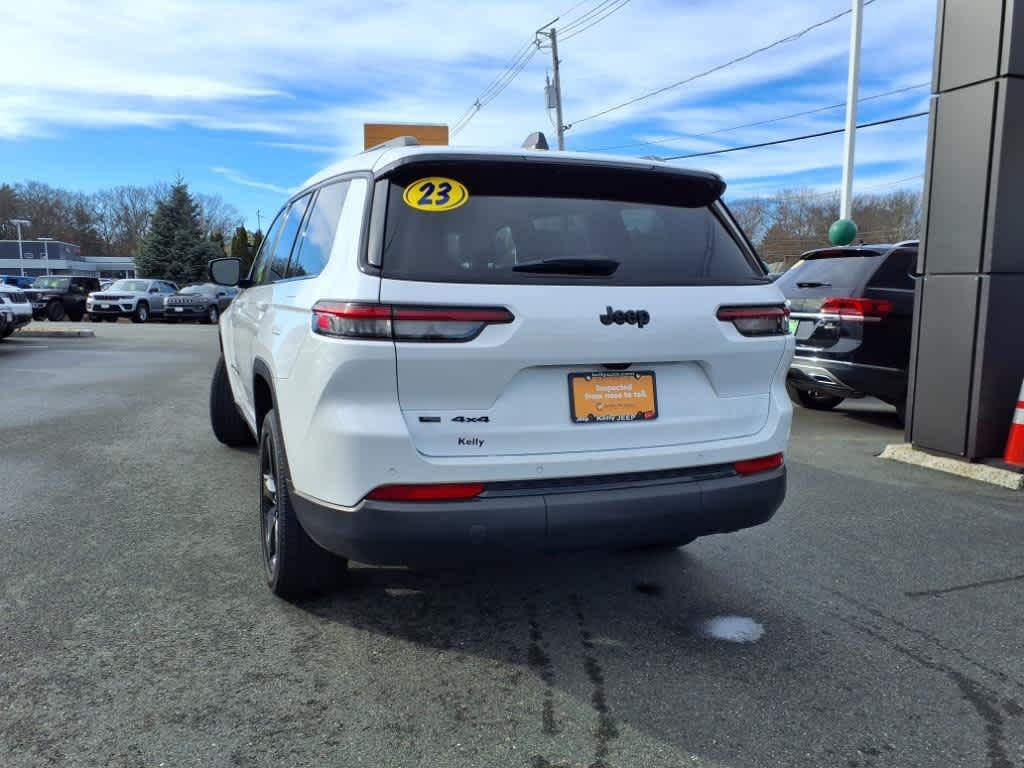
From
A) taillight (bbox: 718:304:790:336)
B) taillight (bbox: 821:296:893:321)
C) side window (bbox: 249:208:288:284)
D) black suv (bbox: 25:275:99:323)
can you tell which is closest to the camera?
taillight (bbox: 718:304:790:336)

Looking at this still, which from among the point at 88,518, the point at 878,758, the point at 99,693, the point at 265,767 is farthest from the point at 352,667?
the point at 88,518

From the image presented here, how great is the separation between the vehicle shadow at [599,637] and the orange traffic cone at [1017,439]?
313cm

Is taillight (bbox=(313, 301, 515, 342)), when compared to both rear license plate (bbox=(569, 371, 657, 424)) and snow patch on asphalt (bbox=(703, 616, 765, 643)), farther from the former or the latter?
snow patch on asphalt (bbox=(703, 616, 765, 643))

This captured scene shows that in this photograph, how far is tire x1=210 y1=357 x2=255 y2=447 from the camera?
6.24m

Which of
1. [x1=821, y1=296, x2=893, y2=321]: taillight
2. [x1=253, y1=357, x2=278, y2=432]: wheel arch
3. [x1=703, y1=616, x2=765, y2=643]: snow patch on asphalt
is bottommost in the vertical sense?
[x1=703, y1=616, x2=765, y2=643]: snow patch on asphalt

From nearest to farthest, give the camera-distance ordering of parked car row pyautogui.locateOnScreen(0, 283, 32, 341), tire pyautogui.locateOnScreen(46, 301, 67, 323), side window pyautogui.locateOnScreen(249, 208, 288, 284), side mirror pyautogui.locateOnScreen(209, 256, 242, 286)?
1. side window pyautogui.locateOnScreen(249, 208, 288, 284)
2. side mirror pyautogui.locateOnScreen(209, 256, 242, 286)
3. parked car row pyautogui.locateOnScreen(0, 283, 32, 341)
4. tire pyautogui.locateOnScreen(46, 301, 67, 323)

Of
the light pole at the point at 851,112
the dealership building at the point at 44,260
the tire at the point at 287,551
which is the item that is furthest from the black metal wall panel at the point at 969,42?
the dealership building at the point at 44,260

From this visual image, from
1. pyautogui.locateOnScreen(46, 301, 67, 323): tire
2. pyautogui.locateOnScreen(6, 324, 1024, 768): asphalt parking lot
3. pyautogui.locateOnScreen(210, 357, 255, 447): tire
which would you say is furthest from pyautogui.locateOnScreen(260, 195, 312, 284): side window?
pyautogui.locateOnScreen(46, 301, 67, 323): tire

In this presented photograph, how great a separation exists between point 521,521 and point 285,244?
2.25m

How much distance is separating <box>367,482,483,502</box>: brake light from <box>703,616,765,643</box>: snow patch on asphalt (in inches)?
50.8

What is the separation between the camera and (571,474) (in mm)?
2697

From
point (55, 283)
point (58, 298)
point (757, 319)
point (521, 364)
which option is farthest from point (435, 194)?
point (55, 283)

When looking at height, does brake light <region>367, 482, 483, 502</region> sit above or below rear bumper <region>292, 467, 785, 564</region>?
above

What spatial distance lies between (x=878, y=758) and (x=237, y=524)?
3.46 meters
